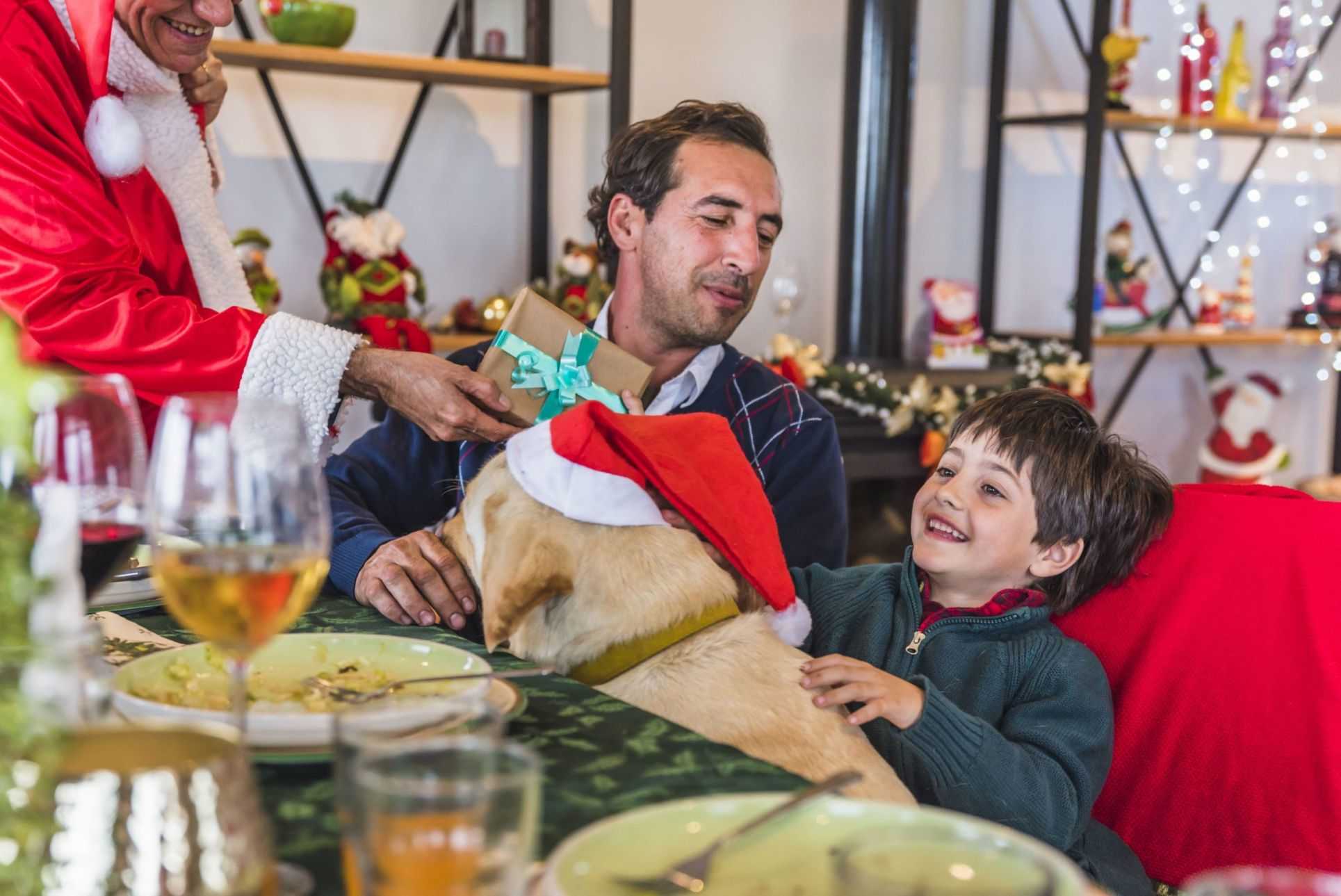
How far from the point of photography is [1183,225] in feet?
15.2

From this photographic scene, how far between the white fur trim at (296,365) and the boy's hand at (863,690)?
0.63m

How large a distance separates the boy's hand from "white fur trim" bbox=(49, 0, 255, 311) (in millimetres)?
1014

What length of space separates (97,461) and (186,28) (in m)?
1.11

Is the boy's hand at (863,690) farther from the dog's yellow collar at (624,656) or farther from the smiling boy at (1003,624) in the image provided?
the dog's yellow collar at (624,656)

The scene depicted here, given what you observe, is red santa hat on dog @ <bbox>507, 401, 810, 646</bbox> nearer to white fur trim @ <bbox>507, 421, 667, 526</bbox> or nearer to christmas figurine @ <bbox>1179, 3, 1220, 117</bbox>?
white fur trim @ <bbox>507, 421, 667, 526</bbox>

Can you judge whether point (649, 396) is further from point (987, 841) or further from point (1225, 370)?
point (1225, 370)

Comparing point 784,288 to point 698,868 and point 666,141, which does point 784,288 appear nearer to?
point 666,141

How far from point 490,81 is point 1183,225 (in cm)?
264

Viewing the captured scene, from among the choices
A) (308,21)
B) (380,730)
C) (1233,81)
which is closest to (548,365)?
(380,730)

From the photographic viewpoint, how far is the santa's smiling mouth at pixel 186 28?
1.57 meters

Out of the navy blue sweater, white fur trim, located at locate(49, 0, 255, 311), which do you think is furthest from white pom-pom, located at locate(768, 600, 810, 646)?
white fur trim, located at locate(49, 0, 255, 311)

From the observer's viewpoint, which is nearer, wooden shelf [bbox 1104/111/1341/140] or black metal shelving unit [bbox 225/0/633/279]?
black metal shelving unit [bbox 225/0/633/279]

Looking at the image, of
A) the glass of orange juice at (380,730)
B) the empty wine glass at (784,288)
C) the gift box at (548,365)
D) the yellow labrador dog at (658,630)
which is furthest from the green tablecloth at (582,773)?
the empty wine glass at (784,288)

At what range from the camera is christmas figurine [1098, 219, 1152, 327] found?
4.17 meters
